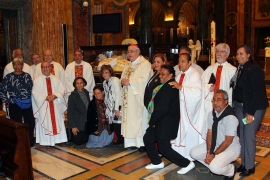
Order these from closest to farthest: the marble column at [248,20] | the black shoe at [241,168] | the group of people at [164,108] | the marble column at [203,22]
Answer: the group of people at [164,108] < the black shoe at [241,168] < the marble column at [203,22] < the marble column at [248,20]

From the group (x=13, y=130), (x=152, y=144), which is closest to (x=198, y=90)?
(x=152, y=144)

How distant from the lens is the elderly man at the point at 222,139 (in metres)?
3.88

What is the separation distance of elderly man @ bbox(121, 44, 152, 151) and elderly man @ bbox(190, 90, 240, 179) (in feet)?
4.63

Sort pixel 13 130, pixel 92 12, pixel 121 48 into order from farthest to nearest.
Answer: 1. pixel 92 12
2. pixel 121 48
3. pixel 13 130

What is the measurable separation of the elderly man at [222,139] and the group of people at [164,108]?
1 cm

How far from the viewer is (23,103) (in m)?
5.53

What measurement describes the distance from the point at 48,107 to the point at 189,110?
2553mm

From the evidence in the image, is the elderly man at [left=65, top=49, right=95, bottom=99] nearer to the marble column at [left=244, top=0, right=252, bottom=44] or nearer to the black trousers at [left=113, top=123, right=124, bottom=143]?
the black trousers at [left=113, top=123, right=124, bottom=143]

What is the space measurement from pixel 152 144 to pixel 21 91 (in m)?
2.47

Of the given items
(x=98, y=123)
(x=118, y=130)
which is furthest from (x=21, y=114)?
(x=118, y=130)

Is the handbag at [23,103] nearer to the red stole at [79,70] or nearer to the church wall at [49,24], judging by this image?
the red stole at [79,70]

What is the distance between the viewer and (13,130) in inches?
142

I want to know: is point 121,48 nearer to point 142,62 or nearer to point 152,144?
point 142,62

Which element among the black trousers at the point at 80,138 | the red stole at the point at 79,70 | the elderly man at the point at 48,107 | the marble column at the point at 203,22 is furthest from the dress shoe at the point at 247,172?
the marble column at the point at 203,22
